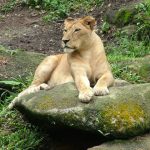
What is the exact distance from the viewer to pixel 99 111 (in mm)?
5895

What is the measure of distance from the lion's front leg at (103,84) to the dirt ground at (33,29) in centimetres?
529

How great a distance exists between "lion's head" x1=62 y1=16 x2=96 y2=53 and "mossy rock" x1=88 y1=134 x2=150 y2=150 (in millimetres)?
1427

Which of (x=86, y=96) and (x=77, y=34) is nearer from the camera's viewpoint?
(x=86, y=96)

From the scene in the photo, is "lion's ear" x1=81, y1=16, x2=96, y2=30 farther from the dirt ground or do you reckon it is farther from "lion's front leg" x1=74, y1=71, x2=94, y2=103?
the dirt ground

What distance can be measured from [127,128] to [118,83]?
5.36 ft

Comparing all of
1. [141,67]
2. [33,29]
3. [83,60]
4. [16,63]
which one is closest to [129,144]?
[83,60]

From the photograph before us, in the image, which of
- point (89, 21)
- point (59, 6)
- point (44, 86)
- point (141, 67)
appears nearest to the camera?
point (89, 21)

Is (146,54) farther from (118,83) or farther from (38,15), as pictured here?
(38,15)

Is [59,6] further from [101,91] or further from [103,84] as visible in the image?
[101,91]

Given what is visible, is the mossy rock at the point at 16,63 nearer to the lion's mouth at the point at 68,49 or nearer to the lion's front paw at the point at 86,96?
the lion's mouth at the point at 68,49

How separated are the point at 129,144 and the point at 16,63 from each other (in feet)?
13.9

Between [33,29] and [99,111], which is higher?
[99,111]

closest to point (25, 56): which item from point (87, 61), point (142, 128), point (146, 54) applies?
point (146, 54)

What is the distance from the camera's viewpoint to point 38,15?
15438mm
